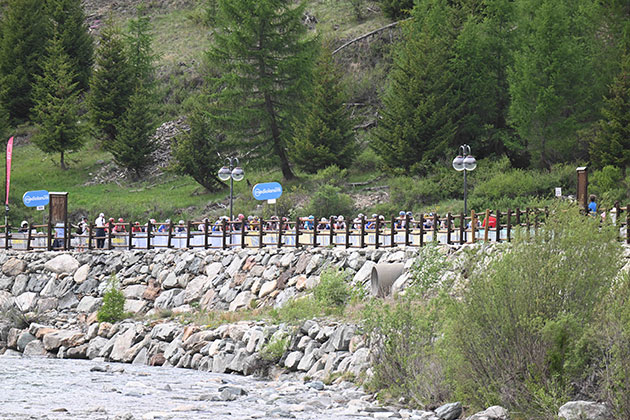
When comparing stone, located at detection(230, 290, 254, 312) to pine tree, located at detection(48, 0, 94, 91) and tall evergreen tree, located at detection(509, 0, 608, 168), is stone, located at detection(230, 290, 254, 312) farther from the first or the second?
pine tree, located at detection(48, 0, 94, 91)

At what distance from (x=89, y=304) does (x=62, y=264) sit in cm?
296

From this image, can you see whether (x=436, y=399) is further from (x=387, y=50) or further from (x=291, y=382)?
(x=387, y=50)

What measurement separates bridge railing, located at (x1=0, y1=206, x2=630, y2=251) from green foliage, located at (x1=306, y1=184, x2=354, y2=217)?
235 inches

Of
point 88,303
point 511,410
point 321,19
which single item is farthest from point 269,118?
point 511,410

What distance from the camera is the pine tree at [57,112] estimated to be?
5844cm

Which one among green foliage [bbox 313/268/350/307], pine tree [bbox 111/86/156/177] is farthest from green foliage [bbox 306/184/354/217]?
pine tree [bbox 111/86/156/177]

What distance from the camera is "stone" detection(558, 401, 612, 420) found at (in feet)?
46.6

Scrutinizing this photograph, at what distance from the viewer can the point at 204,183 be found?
169ft

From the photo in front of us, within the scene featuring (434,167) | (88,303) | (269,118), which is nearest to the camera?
(88,303)

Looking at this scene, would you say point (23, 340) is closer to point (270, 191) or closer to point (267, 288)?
point (267, 288)

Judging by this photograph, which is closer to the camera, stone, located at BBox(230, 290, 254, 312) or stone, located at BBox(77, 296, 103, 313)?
stone, located at BBox(230, 290, 254, 312)

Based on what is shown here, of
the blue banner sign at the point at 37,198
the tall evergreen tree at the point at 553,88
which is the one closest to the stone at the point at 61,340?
the blue banner sign at the point at 37,198

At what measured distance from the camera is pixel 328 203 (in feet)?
140

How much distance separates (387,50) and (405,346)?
147 ft
